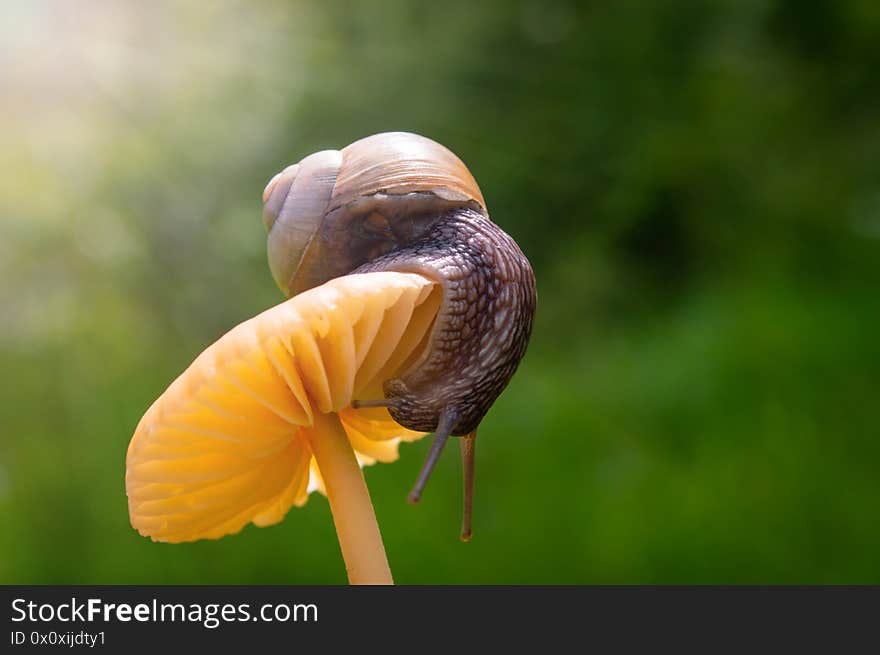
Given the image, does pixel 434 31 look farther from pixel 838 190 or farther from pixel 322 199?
pixel 322 199

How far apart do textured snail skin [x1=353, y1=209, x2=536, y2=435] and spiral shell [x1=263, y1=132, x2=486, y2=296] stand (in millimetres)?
13

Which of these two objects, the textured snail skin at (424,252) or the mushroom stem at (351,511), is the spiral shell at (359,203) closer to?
the textured snail skin at (424,252)

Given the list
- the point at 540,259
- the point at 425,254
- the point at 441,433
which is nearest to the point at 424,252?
the point at 425,254

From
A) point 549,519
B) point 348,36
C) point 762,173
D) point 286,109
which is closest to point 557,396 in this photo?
point 549,519

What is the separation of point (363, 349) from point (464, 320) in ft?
0.23

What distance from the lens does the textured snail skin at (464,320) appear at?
52cm

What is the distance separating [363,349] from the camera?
491 mm

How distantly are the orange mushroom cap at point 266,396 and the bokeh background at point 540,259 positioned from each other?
994 mm

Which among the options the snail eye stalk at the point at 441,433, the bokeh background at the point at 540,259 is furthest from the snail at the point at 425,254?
the bokeh background at the point at 540,259

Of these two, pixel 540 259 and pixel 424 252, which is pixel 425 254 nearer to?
pixel 424 252

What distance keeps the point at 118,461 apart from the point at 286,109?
39.2 inches

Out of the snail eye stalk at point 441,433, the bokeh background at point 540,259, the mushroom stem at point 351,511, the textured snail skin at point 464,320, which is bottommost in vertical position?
the bokeh background at point 540,259

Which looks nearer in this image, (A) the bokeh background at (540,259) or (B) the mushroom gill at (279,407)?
(B) the mushroom gill at (279,407)

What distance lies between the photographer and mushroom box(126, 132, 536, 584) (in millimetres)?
494
